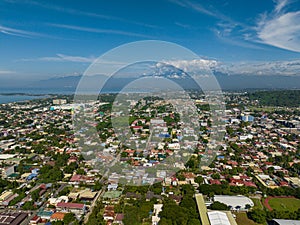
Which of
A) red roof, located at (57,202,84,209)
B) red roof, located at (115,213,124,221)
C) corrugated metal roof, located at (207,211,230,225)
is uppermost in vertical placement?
corrugated metal roof, located at (207,211,230,225)

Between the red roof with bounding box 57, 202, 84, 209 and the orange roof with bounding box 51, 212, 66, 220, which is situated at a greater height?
the red roof with bounding box 57, 202, 84, 209

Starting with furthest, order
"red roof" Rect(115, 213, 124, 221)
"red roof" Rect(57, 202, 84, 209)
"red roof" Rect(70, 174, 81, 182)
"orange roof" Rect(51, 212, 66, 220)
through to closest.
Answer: "red roof" Rect(70, 174, 81, 182), "red roof" Rect(57, 202, 84, 209), "orange roof" Rect(51, 212, 66, 220), "red roof" Rect(115, 213, 124, 221)

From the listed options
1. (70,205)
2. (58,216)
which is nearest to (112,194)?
(70,205)

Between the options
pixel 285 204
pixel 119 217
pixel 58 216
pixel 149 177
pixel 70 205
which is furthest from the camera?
pixel 149 177

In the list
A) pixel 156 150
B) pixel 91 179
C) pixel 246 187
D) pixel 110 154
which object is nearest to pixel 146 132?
pixel 156 150

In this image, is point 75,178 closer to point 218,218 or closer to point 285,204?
point 218,218

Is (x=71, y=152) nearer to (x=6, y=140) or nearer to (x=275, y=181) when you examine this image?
(x=6, y=140)

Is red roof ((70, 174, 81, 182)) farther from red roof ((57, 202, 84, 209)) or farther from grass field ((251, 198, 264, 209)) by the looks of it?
grass field ((251, 198, 264, 209))

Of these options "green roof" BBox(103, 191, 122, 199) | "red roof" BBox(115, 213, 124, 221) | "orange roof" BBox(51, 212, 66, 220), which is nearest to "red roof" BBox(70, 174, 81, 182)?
"green roof" BBox(103, 191, 122, 199)

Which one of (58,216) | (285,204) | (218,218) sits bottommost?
(285,204)
